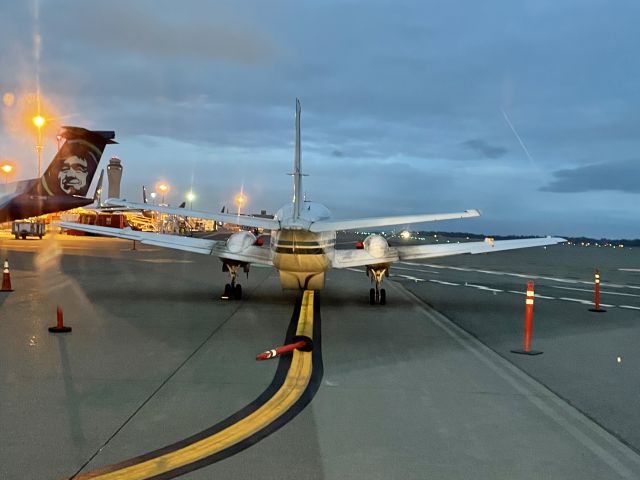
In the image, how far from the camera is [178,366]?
8906 mm

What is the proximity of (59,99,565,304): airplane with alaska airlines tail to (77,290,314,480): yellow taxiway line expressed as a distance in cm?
569

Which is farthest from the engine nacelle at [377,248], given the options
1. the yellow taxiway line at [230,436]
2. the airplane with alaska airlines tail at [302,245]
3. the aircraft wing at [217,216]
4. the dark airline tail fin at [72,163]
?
the dark airline tail fin at [72,163]

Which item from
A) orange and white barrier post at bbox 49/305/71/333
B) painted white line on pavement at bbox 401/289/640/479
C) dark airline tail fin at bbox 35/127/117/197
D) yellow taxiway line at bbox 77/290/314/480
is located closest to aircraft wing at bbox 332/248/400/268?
painted white line on pavement at bbox 401/289/640/479

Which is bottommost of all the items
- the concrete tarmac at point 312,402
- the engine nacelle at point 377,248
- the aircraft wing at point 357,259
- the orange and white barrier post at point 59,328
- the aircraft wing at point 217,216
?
the concrete tarmac at point 312,402

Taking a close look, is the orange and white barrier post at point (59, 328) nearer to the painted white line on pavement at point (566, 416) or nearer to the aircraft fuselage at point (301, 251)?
the aircraft fuselage at point (301, 251)

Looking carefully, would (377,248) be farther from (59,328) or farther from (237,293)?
(59,328)

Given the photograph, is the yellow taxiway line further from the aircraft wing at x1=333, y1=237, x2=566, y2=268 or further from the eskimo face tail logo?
the eskimo face tail logo

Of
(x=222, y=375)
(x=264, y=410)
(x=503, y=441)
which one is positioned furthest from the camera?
(x=222, y=375)

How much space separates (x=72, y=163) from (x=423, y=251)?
108 ft

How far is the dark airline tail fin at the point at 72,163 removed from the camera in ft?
138

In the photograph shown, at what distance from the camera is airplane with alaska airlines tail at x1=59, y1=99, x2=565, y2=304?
583 inches

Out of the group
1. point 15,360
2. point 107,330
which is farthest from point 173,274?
point 15,360

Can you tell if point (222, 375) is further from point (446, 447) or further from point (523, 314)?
point (523, 314)

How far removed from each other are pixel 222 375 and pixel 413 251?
11.1 metres
